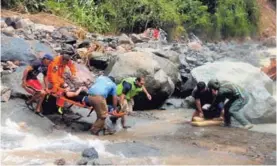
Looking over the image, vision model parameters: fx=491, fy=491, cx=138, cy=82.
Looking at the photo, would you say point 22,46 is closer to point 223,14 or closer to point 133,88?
point 133,88

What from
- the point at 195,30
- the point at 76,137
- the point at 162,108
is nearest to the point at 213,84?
the point at 162,108

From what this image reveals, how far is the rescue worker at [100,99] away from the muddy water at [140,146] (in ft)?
0.81

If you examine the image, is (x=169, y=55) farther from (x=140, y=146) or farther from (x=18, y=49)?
(x=140, y=146)

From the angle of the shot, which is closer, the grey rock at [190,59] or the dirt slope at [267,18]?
the grey rock at [190,59]

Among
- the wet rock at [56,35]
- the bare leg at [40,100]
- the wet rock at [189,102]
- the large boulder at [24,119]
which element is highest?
the wet rock at [56,35]

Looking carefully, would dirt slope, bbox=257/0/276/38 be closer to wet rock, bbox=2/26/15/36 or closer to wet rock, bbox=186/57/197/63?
wet rock, bbox=186/57/197/63

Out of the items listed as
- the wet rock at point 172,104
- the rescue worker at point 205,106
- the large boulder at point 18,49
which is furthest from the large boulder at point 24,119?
the wet rock at point 172,104

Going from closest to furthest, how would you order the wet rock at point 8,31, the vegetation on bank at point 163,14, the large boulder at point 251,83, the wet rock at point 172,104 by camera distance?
the large boulder at point 251,83, the wet rock at point 172,104, the wet rock at point 8,31, the vegetation on bank at point 163,14

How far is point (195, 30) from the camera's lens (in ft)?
93.6

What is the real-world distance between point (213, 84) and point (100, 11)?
13534 mm

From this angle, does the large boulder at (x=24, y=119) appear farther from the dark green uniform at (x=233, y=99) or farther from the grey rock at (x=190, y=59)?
the grey rock at (x=190, y=59)

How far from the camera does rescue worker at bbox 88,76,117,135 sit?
27.6 ft

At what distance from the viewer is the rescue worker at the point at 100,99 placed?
27.6ft

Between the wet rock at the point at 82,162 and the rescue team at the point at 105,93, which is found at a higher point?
the rescue team at the point at 105,93
